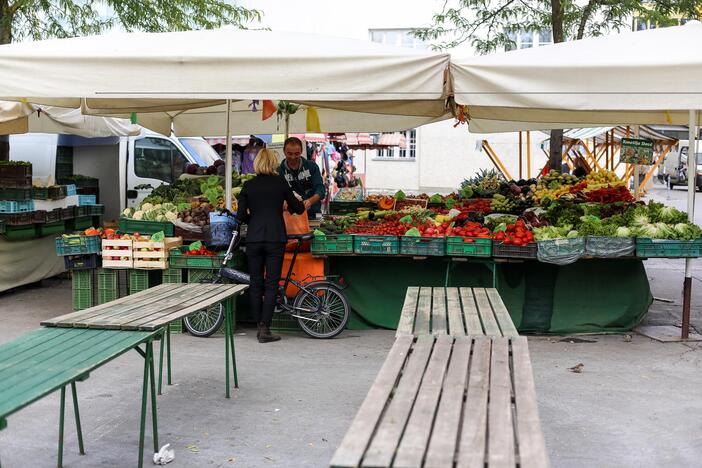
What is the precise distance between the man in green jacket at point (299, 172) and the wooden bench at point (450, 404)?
4.62 metres

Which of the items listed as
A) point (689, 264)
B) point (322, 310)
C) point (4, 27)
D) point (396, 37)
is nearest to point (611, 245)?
point (689, 264)

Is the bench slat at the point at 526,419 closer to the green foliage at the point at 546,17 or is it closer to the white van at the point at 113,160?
the green foliage at the point at 546,17

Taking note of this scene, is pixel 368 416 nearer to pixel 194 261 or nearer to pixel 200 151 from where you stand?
pixel 194 261

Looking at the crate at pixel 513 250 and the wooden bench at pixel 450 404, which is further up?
the crate at pixel 513 250

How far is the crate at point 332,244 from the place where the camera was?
8227mm

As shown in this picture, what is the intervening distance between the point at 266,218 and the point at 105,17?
29.3 ft

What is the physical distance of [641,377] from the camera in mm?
6828

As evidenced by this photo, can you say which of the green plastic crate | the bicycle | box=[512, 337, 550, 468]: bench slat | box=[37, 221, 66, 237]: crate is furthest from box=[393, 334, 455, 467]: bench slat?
box=[37, 221, 66, 237]: crate

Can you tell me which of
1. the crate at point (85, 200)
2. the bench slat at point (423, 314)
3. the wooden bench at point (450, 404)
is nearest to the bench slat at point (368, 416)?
the wooden bench at point (450, 404)

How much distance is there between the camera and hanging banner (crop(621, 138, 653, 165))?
9.70 metres

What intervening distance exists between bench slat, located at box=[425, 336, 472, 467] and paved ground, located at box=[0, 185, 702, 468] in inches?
53.9

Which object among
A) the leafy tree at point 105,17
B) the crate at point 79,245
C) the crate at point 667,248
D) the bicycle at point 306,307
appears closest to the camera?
the crate at point 667,248

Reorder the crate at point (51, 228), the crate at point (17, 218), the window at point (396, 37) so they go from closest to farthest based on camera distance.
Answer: the crate at point (17, 218)
the crate at point (51, 228)
the window at point (396, 37)

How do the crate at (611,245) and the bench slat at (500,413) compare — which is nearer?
the bench slat at (500,413)
